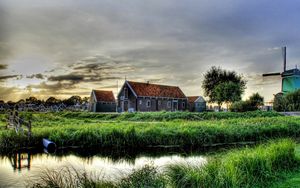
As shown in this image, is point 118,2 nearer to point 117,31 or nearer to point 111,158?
point 117,31

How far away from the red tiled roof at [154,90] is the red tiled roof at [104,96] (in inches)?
365

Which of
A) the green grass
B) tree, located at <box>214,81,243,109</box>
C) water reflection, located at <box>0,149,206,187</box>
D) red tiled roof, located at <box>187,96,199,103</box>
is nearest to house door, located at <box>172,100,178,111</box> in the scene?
red tiled roof, located at <box>187,96,199,103</box>

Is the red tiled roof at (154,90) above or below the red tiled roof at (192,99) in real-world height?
above

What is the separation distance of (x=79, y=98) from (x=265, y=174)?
11106 cm

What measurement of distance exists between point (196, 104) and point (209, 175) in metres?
57.2

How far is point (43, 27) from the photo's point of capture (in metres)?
20.7

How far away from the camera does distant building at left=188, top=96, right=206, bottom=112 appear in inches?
2530

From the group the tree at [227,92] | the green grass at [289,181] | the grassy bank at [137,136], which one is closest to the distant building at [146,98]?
the tree at [227,92]

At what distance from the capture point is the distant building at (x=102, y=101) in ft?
196

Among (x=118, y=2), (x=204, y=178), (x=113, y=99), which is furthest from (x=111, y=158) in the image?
(x=113, y=99)

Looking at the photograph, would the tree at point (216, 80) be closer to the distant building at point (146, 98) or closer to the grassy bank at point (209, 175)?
the distant building at point (146, 98)

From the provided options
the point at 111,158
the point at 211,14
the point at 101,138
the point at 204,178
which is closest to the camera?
the point at 204,178

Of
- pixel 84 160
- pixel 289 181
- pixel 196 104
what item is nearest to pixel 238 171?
pixel 289 181

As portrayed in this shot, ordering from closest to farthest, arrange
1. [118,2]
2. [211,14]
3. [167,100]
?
[118,2], [211,14], [167,100]
